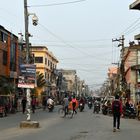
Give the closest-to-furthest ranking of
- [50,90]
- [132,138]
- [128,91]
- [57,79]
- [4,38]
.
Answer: [132,138], [4,38], [128,91], [50,90], [57,79]

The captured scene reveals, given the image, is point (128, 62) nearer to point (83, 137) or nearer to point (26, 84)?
point (26, 84)

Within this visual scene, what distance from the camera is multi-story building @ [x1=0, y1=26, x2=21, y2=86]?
2282 inches

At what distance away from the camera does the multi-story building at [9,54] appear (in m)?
58.0

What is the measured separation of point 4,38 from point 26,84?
3291 centimetres

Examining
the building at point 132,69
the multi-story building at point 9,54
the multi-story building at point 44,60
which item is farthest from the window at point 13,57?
the multi-story building at point 44,60

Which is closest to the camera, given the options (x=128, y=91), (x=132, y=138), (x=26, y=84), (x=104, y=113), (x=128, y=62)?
(x=132, y=138)

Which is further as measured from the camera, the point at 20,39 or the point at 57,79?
the point at 57,79

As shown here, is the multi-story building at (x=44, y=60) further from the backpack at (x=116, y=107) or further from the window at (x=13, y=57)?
the backpack at (x=116, y=107)

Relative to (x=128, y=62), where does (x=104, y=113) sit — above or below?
below

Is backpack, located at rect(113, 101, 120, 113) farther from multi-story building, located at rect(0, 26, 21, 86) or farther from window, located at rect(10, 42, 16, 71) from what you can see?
window, located at rect(10, 42, 16, 71)

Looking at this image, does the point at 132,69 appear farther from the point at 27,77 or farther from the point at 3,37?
the point at 27,77

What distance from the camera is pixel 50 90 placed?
11812 centimetres

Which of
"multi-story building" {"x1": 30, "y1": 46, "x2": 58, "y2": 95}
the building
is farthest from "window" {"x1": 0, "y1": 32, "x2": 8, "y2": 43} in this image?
"multi-story building" {"x1": 30, "y1": 46, "x2": 58, "y2": 95}

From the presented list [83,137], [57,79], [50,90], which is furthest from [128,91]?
[57,79]
